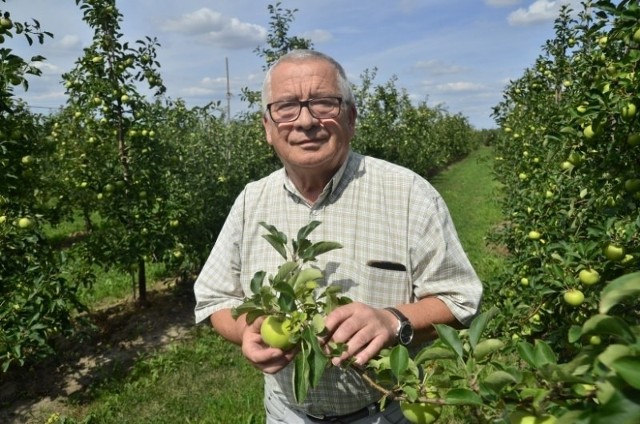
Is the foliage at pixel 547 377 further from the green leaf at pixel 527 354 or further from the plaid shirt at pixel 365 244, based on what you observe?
the plaid shirt at pixel 365 244

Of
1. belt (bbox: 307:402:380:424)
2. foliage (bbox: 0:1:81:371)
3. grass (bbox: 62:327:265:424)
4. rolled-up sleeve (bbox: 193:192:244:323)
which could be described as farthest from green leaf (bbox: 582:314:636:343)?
foliage (bbox: 0:1:81:371)

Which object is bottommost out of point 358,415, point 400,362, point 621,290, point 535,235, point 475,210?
point 475,210

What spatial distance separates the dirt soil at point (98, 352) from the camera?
4027 millimetres

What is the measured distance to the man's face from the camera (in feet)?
5.23

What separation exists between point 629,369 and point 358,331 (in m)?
0.67

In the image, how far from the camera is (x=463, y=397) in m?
0.87

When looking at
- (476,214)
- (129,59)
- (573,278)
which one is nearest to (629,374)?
(573,278)

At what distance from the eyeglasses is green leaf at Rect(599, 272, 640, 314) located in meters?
1.06

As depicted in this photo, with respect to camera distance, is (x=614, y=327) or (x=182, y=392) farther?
(x=182, y=392)

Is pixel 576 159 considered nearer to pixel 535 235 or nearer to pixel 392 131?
pixel 535 235

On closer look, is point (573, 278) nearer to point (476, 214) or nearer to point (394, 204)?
point (394, 204)

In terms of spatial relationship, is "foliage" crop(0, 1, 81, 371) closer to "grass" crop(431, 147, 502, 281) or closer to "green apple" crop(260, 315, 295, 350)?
"green apple" crop(260, 315, 295, 350)

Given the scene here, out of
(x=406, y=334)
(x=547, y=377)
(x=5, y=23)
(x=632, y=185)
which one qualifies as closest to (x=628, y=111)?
(x=632, y=185)

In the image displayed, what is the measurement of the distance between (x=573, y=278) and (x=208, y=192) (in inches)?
172
